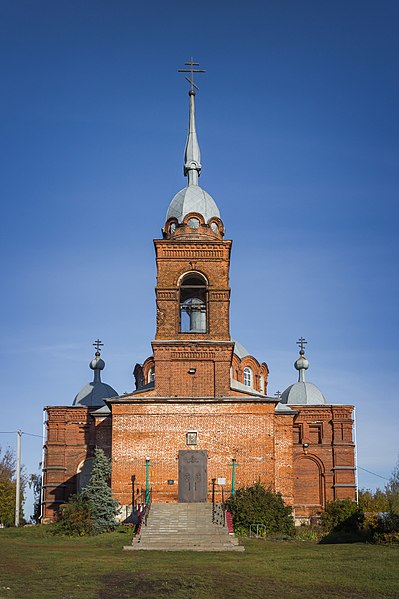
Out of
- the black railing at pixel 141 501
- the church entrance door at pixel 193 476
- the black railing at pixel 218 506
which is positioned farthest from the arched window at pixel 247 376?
the black railing at pixel 141 501

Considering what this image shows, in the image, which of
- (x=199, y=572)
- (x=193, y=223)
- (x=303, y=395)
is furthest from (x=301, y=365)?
(x=199, y=572)

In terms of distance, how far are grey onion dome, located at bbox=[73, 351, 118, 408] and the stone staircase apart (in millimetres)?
16429

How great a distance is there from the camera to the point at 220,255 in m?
37.9

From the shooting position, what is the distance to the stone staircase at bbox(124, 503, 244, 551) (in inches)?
1079

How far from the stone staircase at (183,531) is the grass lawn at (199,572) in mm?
882

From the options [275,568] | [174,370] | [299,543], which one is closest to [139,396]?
[174,370]

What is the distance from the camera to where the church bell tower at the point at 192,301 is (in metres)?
36.4

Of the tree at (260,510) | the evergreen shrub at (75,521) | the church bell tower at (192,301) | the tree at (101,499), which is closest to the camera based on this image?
the evergreen shrub at (75,521)

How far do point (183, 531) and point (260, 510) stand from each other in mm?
3791

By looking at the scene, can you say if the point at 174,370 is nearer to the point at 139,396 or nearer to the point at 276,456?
the point at 139,396

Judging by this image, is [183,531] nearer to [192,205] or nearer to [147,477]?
[147,477]

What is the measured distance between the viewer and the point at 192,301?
40.6 meters

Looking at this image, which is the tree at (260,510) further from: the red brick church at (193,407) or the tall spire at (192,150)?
the tall spire at (192,150)

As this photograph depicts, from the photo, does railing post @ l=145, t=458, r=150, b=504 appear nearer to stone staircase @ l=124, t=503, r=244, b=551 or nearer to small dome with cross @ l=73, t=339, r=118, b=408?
stone staircase @ l=124, t=503, r=244, b=551
